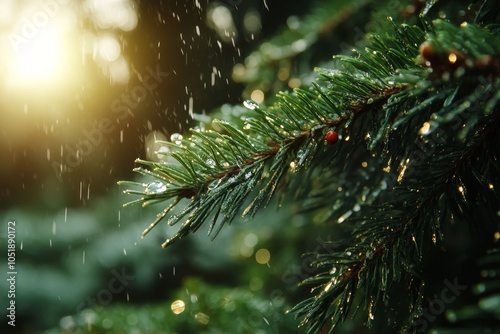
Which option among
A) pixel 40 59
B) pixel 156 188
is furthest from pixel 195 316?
pixel 40 59

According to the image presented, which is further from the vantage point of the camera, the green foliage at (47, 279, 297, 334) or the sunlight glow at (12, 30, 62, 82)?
the sunlight glow at (12, 30, 62, 82)

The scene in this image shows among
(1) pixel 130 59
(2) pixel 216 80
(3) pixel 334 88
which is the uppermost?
(3) pixel 334 88

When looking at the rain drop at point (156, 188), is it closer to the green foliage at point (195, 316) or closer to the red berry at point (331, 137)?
the red berry at point (331, 137)

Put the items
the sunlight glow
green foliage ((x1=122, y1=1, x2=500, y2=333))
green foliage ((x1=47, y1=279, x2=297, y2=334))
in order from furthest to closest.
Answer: the sunlight glow, green foliage ((x1=47, y1=279, x2=297, y2=334)), green foliage ((x1=122, y1=1, x2=500, y2=333))

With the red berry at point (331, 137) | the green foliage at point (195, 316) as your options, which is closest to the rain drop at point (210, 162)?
the red berry at point (331, 137)

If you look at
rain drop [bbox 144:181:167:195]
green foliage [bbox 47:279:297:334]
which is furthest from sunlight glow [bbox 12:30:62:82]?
rain drop [bbox 144:181:167:195]

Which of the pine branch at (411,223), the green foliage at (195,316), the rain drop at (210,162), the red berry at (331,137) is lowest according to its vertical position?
the green foliage at (195,316)

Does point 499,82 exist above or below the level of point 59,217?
above

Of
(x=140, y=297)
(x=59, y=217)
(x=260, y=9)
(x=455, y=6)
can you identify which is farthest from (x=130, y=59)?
(x=455, y=6)

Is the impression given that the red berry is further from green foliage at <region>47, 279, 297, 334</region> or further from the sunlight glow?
the sunlight glow

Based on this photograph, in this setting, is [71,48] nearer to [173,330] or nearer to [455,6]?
[173,330]

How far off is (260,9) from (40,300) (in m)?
1.60

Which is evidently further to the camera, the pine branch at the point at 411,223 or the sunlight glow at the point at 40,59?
the sunlight glow at the point at 40,59

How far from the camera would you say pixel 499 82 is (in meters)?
0.32
